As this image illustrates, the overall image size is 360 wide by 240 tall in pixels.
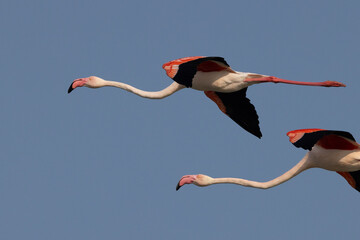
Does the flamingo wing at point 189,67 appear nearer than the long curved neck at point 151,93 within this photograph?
Yes

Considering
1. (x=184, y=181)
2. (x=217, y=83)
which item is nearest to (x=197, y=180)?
(x=184, y=181)

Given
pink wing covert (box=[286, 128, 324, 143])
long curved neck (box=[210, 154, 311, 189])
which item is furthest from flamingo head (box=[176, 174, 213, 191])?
pink wing covert (box=[286, 128, 324, 143])

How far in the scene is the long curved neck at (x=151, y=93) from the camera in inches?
961

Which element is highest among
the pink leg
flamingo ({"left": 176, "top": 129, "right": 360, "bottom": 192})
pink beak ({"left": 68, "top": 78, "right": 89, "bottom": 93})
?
pink beak ({"left": 68, "top": 78, "right": 89, "bottom": 93})

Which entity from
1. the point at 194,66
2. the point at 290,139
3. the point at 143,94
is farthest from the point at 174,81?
the point at 290,139

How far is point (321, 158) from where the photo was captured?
22438mm

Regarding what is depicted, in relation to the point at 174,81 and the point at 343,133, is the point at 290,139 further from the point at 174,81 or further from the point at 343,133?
the point at 174,81

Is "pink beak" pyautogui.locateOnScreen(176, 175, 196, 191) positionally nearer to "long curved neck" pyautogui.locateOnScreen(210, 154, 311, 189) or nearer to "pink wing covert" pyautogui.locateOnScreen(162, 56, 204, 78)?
"long curved neck" pyautogui.locateOnScreen(210, 154, 311, 189)

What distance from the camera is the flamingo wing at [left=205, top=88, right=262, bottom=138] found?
24.6 meters

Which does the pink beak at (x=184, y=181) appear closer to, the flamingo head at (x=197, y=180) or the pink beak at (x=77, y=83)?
the flamingo head at (x=197, y=180)

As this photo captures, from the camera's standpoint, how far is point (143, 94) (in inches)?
966

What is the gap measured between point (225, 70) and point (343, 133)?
301 centimetres

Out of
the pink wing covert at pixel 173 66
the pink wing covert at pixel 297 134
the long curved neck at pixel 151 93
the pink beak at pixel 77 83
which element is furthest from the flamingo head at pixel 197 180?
the pink beak at pixel 77 83

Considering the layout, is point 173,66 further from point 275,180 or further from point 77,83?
point 275,180
